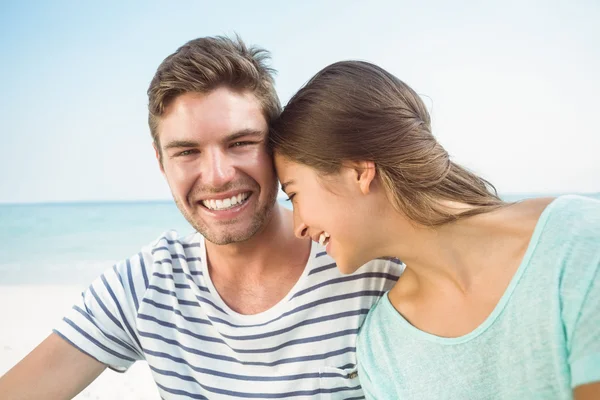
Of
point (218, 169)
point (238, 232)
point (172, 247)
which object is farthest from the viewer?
point (172, 247)

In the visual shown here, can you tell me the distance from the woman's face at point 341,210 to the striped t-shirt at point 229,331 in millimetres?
241

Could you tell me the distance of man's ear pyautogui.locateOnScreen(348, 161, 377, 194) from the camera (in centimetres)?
183

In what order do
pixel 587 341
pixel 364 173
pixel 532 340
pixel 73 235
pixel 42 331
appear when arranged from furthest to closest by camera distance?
pixel 73 235, pixel 42 331, pixel 364 173, pixel 532 340, pixel 587 341

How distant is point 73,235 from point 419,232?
13.9 m

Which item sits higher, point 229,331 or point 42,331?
point 229,331

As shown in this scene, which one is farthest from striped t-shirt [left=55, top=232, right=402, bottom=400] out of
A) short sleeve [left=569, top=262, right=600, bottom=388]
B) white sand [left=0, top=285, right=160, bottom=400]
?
white sand [left=0, top=285, right=160, bottom=400]

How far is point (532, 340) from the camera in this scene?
1561 mm

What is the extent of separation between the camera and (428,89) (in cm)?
1602

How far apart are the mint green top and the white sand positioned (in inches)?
110

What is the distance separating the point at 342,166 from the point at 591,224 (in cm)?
75

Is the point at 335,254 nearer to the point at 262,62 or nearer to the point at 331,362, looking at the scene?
the point at 331,362

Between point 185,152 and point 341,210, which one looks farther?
point 185,152

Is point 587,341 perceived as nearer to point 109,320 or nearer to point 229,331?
→ point 229,331

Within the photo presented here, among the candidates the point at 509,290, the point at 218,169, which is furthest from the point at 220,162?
the point at 509,290
